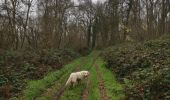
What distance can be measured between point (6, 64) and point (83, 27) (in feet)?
171

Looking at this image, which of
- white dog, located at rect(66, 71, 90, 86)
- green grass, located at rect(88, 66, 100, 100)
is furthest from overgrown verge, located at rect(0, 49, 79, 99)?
green grass, located at rect(88, 66, 100, 100)

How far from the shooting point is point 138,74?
1853 centimetres

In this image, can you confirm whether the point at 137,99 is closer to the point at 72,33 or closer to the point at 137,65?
the point at 137,65

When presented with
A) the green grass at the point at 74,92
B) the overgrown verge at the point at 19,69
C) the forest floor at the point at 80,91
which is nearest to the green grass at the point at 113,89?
the forest floor at the point at 80,91

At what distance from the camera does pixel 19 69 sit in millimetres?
24234

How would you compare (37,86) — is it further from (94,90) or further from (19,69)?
(19,69)

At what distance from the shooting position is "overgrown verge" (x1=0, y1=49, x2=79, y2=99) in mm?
18723

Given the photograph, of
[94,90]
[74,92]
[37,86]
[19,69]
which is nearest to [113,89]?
[94,90]

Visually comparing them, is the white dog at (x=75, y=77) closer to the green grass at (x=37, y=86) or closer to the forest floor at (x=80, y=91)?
the forest floor at (x=80, y=91)

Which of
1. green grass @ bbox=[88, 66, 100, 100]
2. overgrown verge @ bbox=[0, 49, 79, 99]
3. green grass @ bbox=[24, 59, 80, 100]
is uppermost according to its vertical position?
overgrown verge @ bbox=[0, 49, 79, 99]

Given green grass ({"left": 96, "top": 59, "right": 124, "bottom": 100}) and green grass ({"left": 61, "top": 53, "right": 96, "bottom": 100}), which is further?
green grass ({"left": 61, "top": 53, "right": 96, "bottom": 100})

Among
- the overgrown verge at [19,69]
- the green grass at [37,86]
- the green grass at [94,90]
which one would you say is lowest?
the green grass at [37,86]

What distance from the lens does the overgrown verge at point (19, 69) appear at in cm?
1872

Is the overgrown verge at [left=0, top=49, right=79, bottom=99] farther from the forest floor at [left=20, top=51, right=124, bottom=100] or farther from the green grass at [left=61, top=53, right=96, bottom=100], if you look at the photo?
the green grass at [left=61, top=53, right=96, bottom=100]
